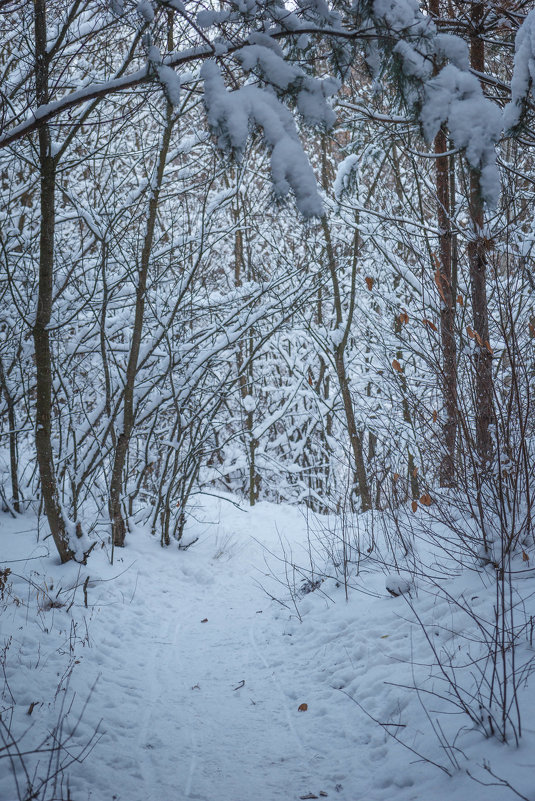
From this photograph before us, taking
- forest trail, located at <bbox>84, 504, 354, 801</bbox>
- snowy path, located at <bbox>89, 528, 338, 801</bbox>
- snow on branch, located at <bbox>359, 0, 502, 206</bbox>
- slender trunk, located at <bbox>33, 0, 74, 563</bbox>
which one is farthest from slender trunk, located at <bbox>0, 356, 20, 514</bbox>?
snow on branch, located at <bbox>359, 0, 502, 206</bbox>

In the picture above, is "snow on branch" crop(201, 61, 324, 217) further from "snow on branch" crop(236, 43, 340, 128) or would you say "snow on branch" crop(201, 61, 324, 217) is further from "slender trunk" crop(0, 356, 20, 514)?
"slender trunk" crop(0, 356, 20, 514)

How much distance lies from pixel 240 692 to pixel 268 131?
328 centimetres

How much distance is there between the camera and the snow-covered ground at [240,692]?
7.35 feet

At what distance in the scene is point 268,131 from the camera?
92.3 inches

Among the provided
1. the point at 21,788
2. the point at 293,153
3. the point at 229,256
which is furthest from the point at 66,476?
the point at 229,256

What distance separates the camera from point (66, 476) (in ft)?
19.6

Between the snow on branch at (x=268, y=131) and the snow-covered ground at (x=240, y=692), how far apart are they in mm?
2248

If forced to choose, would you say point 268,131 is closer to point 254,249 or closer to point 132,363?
point 132,363

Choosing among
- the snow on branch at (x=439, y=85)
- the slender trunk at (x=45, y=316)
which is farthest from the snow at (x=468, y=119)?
the slender trunk at (x=45, y=316)

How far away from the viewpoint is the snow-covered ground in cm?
224

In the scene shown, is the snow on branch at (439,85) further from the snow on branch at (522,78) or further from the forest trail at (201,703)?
the forest trail at (201,703)

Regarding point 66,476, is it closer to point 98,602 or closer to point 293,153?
point 98,602

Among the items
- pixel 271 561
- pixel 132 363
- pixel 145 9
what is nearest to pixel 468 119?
pixel 145 9

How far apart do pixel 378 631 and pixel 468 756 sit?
1.50 metres
